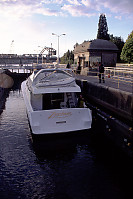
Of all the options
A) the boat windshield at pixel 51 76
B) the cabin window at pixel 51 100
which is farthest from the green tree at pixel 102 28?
the cabin window at pixel 51 100

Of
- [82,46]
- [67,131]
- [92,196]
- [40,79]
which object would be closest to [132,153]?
[92,196]

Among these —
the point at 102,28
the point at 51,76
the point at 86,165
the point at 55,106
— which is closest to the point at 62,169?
the point at 86,165

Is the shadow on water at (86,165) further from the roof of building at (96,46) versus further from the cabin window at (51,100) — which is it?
the roof of building at (96,46)

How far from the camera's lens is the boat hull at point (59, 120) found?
1295 cm

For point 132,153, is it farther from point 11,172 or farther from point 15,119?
point 15,119

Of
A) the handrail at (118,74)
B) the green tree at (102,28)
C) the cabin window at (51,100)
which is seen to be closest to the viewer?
the cabin window at (51,100)

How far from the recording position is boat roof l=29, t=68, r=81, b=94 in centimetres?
1436

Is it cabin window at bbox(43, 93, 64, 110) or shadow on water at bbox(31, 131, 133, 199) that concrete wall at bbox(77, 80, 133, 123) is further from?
cabin window at bbox(43, 93, 64, 110)

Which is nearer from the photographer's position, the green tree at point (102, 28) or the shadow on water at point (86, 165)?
the shadow on water at point (86, 165)

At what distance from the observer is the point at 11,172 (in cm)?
1045

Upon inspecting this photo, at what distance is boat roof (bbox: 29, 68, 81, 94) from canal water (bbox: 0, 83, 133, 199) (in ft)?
10.9

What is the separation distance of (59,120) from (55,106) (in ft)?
9.10

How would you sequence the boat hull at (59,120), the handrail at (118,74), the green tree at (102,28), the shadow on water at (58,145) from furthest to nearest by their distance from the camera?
1. the green tree at (102,28)
2. the handrail at (118,74)
3. the boat hull at (59,120)
4. the shadow on water at (58,145)

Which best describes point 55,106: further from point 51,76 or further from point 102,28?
point 102,28
